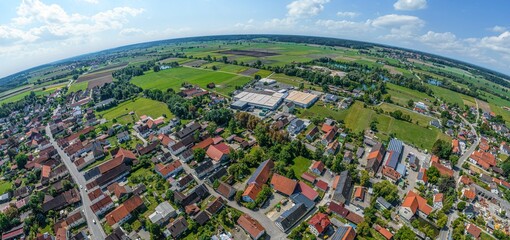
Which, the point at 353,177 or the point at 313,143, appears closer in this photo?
the point at 353,177

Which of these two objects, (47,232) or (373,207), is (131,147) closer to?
(47,232)

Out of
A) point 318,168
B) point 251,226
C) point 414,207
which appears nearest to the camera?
point 251,226

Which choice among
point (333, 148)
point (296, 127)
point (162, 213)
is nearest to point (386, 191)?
point (333, 148)

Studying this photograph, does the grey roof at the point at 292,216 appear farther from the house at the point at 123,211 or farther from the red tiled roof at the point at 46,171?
the red tiled roof at the point at 46,171

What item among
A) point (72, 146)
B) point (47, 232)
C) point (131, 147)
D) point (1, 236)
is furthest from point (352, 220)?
point (72, 146)

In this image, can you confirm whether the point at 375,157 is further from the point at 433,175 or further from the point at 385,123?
the point at 385,123

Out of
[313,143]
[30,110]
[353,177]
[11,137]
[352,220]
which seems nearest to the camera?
[352,220]

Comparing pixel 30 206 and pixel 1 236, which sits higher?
pixel 30 206
